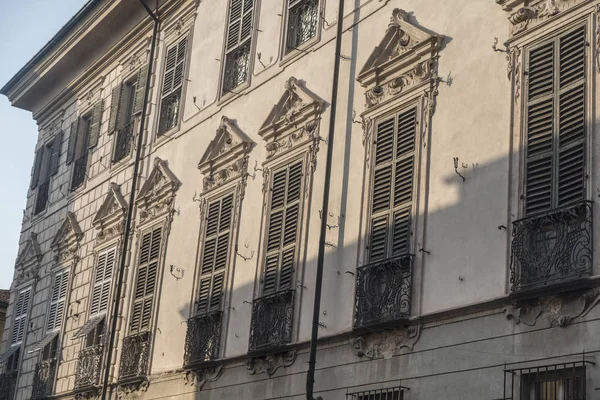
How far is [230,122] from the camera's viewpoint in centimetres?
1802

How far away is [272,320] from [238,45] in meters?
5.68

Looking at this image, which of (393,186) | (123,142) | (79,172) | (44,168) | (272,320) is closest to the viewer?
(393,186)

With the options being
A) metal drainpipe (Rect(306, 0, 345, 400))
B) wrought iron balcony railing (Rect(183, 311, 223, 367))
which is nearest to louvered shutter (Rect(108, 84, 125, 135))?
wrought iron balcony railing (Rect(183, 311, 223, 367))

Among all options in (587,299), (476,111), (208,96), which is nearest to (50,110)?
(208,96)

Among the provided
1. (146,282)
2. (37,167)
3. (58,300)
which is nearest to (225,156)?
(146,282)

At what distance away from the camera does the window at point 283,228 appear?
15.3 meters

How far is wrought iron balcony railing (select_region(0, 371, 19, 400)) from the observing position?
82.0 ft

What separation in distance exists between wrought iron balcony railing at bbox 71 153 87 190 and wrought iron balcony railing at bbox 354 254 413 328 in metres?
12.6

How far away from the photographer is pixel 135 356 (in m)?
19.3

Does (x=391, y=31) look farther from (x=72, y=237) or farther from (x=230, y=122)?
(x=72, y=237)

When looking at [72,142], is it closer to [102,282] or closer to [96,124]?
[96,124]

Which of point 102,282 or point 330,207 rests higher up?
point 102,282

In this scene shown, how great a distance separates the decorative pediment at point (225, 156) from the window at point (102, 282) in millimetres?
4075

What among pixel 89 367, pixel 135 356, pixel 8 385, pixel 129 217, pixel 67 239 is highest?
pixel 67 239
